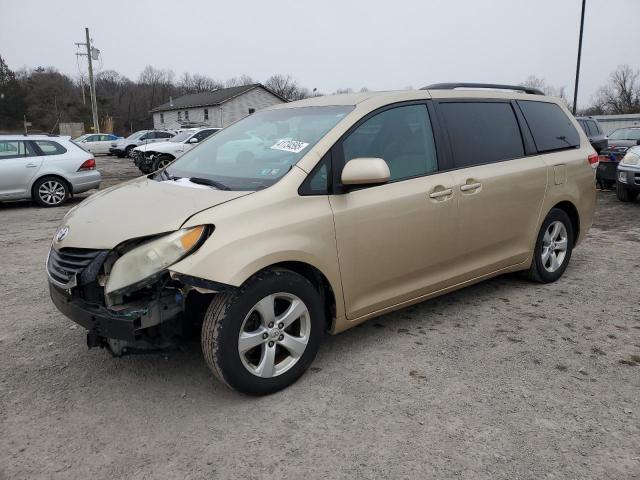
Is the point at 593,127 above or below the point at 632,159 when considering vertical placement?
above

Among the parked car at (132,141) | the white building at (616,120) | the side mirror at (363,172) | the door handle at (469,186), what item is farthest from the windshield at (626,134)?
the parked car at (132,141)

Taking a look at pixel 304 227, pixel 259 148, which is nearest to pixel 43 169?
pixel 259 148

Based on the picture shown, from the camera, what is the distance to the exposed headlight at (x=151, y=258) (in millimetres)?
2705

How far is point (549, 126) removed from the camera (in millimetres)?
4898

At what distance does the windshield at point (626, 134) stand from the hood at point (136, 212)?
13653 mm

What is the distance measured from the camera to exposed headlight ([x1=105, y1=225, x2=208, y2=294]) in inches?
106

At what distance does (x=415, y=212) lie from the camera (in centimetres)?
361

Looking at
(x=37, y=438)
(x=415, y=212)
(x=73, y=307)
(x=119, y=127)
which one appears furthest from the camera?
(x=119, y=127)

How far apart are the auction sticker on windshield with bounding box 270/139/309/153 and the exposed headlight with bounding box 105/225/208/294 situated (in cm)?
90

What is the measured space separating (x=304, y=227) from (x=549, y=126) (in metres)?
3.06

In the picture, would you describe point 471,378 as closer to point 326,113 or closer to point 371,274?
point 371,274

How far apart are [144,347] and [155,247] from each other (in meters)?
0.57

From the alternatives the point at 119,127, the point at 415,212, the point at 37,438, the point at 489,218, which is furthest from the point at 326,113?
the point at 119,127

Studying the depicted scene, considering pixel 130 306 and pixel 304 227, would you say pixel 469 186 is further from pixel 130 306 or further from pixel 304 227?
pixel 130 306
